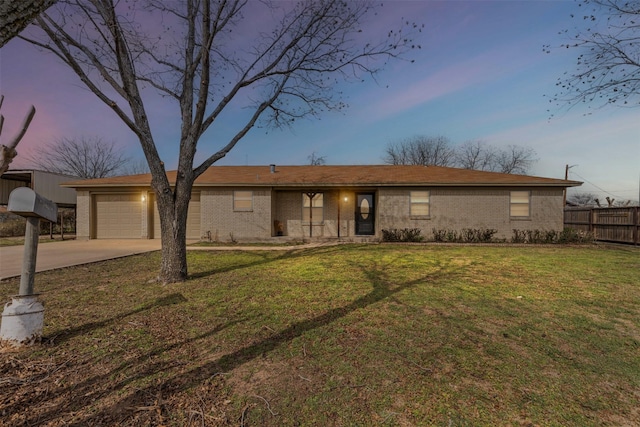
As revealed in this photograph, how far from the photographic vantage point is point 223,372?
274 cm

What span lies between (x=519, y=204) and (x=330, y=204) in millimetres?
9611

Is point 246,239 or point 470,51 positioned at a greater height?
point 470,51

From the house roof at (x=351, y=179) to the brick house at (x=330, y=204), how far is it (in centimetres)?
5

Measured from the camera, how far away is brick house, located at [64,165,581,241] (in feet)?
47.4

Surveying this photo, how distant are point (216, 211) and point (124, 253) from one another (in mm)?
5102

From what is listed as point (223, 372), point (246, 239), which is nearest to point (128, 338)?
point (223, 372)

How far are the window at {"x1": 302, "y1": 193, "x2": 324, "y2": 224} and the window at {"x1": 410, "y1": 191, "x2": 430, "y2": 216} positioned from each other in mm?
4823

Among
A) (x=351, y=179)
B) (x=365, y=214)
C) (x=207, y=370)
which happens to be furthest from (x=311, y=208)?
(x=207, y=370)

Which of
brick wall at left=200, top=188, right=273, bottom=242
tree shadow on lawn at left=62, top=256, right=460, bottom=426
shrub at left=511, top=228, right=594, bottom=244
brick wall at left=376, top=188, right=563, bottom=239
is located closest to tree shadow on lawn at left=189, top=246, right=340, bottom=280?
brick wall at left=200, top=188, right=273, bottom=242

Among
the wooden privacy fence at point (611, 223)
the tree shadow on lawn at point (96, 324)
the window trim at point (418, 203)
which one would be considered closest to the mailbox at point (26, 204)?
the tree shadow on lawn at point (96, 324)

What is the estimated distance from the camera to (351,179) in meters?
15.3

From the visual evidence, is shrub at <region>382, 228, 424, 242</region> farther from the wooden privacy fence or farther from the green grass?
the wooden privacy fence

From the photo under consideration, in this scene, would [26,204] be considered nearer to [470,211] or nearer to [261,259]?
[261,259]

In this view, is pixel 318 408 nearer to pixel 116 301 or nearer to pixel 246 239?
pixel 116 301
